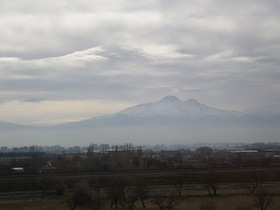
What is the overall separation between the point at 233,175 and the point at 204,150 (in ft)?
437

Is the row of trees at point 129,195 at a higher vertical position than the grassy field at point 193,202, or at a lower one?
higher

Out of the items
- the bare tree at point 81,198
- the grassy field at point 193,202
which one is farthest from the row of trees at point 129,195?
the grassy field at point 193,202

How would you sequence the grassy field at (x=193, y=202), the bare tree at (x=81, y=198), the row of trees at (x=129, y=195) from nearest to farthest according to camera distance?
the row of trees at (x=129, y=195) < the bare tree at (x=81, y=198) < the grassy field at (x=193, y=202)

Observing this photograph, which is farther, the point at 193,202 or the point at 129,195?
the point at 193,202

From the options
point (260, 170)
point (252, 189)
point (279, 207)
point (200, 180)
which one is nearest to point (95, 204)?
point (279, 207)

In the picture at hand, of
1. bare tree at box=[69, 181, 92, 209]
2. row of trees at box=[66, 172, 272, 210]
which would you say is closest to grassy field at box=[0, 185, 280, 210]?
row of trees at box=[66, 172, 272, 210]

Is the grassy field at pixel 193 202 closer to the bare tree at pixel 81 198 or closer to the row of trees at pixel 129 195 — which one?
the row of trees at pixel 129 195

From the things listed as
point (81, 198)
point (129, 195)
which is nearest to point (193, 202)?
point (129, 195)

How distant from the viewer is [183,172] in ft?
192

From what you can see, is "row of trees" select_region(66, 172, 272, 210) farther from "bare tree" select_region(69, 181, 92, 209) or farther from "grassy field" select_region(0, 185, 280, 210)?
"grassy field" select_region(0, 185, 280, 210)

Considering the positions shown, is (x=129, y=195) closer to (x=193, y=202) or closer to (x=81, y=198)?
(x=81, y=198)

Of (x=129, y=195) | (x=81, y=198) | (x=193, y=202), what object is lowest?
(x=193, y=202)

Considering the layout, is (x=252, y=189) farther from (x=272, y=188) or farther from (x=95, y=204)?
(x=95, y=204)

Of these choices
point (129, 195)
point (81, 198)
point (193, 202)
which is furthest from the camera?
point (193, 202)
